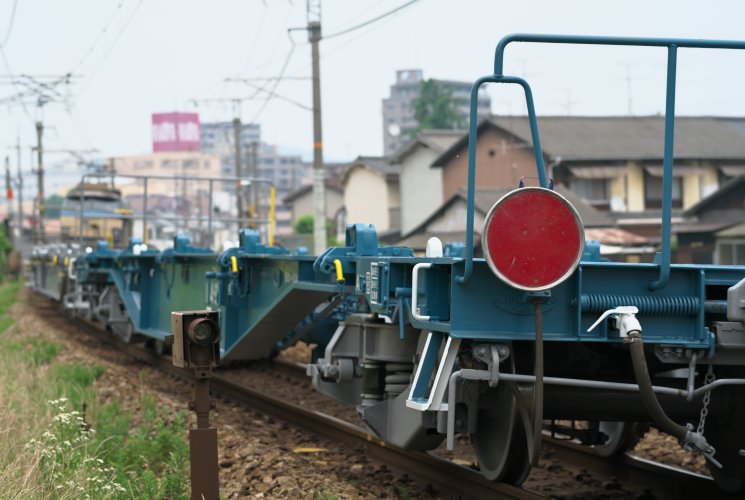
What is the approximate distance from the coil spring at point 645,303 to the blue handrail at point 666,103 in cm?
9

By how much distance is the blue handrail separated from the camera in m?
5.45

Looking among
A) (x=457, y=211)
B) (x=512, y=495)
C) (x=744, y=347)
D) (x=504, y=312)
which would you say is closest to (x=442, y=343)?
(x=504, y=312)

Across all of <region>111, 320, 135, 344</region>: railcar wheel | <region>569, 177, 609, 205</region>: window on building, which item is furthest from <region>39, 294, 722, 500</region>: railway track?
<region>569, 177, 609, 205</region>: window on building

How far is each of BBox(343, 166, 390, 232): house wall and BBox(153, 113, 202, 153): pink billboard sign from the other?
7808 centimetres

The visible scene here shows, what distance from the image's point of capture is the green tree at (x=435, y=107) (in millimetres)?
89812

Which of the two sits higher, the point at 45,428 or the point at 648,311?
the point at 648,311

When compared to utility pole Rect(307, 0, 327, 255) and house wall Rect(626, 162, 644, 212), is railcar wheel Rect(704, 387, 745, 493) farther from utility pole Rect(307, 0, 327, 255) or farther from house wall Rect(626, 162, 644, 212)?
house wall Rect(626, 162, 644, 212)

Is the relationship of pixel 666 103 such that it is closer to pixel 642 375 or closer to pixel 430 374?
pixel 642 375

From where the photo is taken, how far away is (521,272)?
5.35 metres

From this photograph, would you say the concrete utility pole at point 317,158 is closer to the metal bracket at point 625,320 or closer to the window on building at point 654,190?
the metal bracket at point 625,320

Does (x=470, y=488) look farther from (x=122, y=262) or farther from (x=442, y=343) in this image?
(x=122, y=262)

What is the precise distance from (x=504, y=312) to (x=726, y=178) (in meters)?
36.9

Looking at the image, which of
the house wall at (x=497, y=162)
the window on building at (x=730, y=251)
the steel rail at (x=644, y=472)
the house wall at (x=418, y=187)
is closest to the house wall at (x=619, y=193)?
the house wall at (x=497, y=162)

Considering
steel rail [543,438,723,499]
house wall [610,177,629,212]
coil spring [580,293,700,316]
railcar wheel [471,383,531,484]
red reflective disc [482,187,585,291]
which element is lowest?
steel rail [543,438,723,499]
